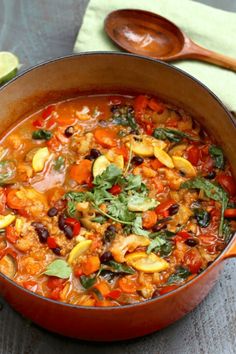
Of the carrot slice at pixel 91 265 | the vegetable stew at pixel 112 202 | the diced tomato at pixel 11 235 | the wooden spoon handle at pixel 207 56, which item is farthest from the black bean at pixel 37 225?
the wooden spoon handle at pixel 207 56

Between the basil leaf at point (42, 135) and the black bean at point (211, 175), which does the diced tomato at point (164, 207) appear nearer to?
the black bean at point (211, 175)

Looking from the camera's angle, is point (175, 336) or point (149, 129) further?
point (149, 129)

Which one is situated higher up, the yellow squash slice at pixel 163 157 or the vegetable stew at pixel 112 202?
the yellow squash slice at pixel 163 157

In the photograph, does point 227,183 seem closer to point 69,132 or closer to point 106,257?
point 106,257

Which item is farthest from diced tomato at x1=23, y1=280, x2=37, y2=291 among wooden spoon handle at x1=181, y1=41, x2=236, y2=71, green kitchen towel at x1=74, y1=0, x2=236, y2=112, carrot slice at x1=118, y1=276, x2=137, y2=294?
wooden spoon handle at x1=181, y1=41, x2=236, y2=71

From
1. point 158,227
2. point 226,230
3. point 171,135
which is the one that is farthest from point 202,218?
point 171,135

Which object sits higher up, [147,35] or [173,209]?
[147,35]

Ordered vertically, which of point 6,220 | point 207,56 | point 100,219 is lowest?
point 6,220

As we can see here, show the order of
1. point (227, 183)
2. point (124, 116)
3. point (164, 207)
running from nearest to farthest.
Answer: point (164, 207) → point (227, 183) → point (124, 116)

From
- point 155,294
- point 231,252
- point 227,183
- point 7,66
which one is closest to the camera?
point 231,252
